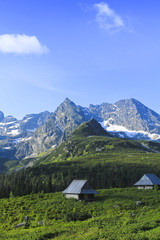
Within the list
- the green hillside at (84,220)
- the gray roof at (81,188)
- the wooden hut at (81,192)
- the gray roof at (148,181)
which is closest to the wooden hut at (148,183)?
the gray roof at (148,181)

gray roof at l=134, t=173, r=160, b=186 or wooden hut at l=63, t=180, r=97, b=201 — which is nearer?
wooden hut at l=63, t=180, r=97, b=201

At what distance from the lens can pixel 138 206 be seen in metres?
66.2

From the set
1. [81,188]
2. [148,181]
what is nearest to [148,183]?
[148,181]

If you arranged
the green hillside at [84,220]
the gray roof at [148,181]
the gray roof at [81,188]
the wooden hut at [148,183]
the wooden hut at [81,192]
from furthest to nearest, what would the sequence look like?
the gray roof at [148,181] < the wooden hut at [148,183] < the gray roof at [81,188] < the wooden hut at [81,192] < the green hillside at [84,220]

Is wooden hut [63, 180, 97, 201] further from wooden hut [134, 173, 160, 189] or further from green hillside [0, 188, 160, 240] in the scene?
wooden hut [134, 173, 160, 189]

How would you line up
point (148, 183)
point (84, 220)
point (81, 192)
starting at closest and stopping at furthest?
point (84, 220)
point (81, 192)
point (148, 183)

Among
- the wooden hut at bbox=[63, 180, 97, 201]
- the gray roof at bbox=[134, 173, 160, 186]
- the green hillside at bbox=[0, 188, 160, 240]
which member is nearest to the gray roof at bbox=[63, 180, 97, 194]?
the wooden hut at bbox=[63, 180, 97, 201]

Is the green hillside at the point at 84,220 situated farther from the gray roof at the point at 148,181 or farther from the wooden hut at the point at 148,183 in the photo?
the gray roof at the point at 148,181

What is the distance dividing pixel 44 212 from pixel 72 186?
857 inches

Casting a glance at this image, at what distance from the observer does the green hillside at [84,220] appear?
121 feet

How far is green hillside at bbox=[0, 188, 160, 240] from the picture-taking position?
121 feet

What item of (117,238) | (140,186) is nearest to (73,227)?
(117,238)

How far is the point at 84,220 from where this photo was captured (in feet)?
178

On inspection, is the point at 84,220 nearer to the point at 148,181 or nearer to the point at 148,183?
the point at 148,183
